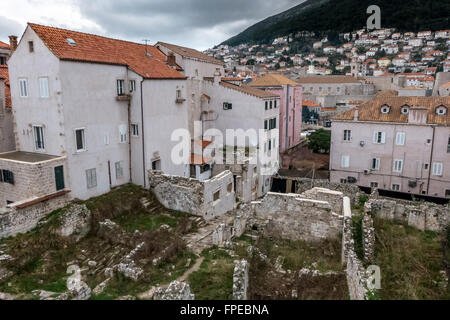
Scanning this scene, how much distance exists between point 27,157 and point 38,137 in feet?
5.07

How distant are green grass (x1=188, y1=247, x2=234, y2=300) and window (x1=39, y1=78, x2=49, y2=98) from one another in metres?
14.6

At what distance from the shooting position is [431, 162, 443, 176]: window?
108 ft

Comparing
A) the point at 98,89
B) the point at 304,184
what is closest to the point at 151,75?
the point at 98,89

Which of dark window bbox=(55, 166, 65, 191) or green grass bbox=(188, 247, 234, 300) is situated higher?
dark window bbox=(55, 166, 65, 191)

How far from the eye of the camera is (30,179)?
20359 millimetres

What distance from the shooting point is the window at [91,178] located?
23594 millimetres

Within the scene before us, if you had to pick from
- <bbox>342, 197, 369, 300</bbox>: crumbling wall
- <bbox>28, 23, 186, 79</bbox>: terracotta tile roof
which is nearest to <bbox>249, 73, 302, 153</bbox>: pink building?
<bbox>28, 23, 186, 79</bbox>: terracotta tile roof

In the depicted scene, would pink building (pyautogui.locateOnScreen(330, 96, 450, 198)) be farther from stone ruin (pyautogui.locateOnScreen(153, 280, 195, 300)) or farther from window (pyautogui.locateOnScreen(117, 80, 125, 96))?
stone ruin (pyautogui.locateOnScreen(153, 280, 195, 300))

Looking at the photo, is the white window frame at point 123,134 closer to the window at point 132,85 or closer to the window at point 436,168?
the window at point 132,85

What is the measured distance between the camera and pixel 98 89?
78.7 feet

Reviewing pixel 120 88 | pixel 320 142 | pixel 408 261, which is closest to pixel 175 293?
pixel 408 261

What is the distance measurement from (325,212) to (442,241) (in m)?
7.87

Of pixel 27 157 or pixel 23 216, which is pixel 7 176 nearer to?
pixel 27 157
